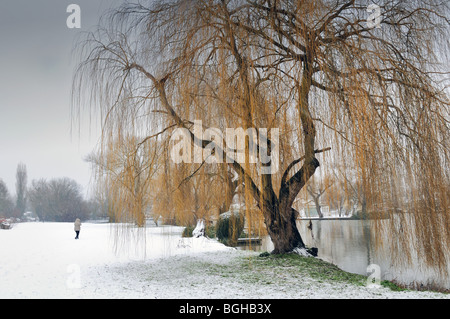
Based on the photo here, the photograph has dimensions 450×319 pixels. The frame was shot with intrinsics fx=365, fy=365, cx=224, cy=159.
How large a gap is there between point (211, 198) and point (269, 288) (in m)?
3.57

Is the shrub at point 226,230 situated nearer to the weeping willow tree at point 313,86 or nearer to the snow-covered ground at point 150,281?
the snow-covered ground at point 150,281

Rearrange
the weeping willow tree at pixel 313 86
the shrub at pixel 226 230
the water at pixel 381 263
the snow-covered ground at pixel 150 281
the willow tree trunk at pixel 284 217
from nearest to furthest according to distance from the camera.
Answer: the snow-covered ground at pixel 150 281 < the weeping willow tree at pixel 313 86 < the water at pixel 381 263 < the willow tree trunk at pixel 284 217 < the shrub at pixel 226 230

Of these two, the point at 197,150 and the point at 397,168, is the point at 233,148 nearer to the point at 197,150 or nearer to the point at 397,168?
the point at 197,150

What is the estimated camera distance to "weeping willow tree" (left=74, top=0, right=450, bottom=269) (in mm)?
4473

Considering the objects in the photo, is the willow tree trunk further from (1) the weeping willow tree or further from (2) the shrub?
(2) the shrub

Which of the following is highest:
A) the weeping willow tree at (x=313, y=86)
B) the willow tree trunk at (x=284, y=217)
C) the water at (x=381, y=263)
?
the weeping willow tree at (x=313, y=86)

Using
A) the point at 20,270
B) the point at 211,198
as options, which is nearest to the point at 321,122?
the point at 211,198

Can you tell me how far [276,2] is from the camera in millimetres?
5125

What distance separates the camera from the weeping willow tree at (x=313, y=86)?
447 cm

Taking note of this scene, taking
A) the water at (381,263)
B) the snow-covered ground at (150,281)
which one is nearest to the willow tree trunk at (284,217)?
the snow-covered ground at (150,281)

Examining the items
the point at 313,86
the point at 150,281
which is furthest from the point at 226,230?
the point at 313,86

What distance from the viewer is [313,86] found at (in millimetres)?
4980

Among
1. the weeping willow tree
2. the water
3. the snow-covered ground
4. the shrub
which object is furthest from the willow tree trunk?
the shrub
